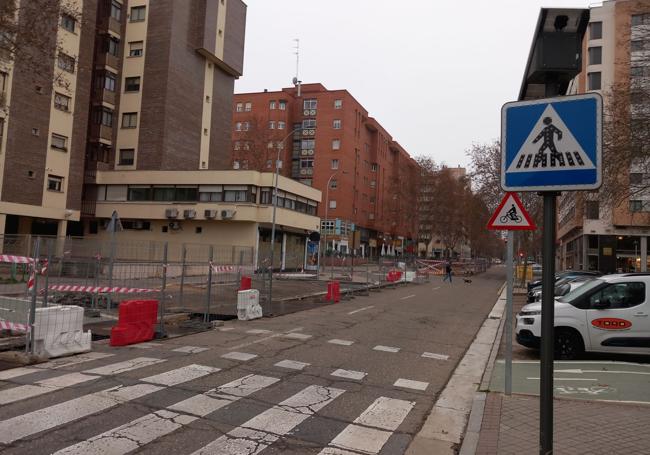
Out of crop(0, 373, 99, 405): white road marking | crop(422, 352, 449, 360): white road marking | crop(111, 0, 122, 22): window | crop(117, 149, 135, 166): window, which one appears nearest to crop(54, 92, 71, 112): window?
crop(117, 149, 135, 166): window

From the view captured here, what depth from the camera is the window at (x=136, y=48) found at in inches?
1727

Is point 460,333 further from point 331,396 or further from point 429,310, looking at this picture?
point 331,396

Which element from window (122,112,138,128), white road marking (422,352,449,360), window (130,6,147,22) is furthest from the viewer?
window (122,112,138,128)

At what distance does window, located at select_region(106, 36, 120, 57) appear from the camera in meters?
42.9

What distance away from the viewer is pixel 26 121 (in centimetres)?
3325

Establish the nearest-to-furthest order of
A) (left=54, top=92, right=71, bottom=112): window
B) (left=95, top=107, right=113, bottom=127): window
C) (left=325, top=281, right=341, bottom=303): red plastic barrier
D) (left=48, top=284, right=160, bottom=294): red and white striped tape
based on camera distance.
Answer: (left=48, top=284, right=160, bottom=294): red and white striped tape < (left=325, top=281, right=341, bottom=303): red plastic barrier < (left=54, top=92, right=71, bottom=112): window < (left=95, top=107, right=113, bottom=127): window

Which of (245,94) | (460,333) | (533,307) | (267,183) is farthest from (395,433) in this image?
(245,94)

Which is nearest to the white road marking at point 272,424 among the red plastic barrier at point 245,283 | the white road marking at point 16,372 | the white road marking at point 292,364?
the white road marking at point 292,364

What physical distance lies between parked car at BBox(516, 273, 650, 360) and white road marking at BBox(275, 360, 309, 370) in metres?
4.63

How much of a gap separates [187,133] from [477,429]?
44.3 metres

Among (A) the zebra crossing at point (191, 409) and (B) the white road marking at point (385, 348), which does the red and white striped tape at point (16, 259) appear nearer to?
(A) the zebra crossing at point (191, 409)

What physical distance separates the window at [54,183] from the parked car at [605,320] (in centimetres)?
3443

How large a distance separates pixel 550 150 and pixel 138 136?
44427 millimetres

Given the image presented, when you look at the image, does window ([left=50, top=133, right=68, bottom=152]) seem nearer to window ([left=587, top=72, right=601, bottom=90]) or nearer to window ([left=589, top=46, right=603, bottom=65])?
window ([left=587, top=72, right=601, bottom=90])
